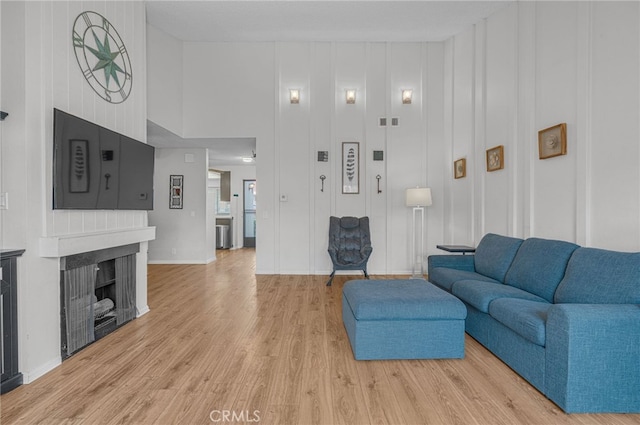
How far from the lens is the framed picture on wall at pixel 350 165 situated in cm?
562

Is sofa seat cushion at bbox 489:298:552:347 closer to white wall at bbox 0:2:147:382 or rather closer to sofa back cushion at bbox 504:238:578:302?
sofa back cushion at bbox 504:238:578:302

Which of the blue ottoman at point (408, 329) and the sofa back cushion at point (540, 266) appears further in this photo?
the sofa back cushion at point (540, 266)

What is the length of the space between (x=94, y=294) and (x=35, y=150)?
129 centimetres

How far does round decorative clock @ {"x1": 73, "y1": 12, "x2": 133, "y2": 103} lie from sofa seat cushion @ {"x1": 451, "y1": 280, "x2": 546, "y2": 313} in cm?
373

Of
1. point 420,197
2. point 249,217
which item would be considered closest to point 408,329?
point 420,197

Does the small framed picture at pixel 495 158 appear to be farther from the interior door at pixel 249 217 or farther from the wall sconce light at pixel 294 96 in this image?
the interior door at pixel 249 217

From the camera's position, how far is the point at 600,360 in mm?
1795

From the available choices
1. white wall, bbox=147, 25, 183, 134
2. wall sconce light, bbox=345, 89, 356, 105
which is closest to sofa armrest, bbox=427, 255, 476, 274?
wall sconce light, bbox=345, 89, 356, 105

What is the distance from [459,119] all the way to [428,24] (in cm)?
149

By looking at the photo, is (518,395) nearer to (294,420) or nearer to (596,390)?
A: (596,390)

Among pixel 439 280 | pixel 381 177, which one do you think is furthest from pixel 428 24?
pixel 439 280

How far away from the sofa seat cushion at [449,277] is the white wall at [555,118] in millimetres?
777

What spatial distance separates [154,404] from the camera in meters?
1.92

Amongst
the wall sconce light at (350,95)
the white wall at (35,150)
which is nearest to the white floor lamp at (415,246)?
the wall sconce light at (350,95)
